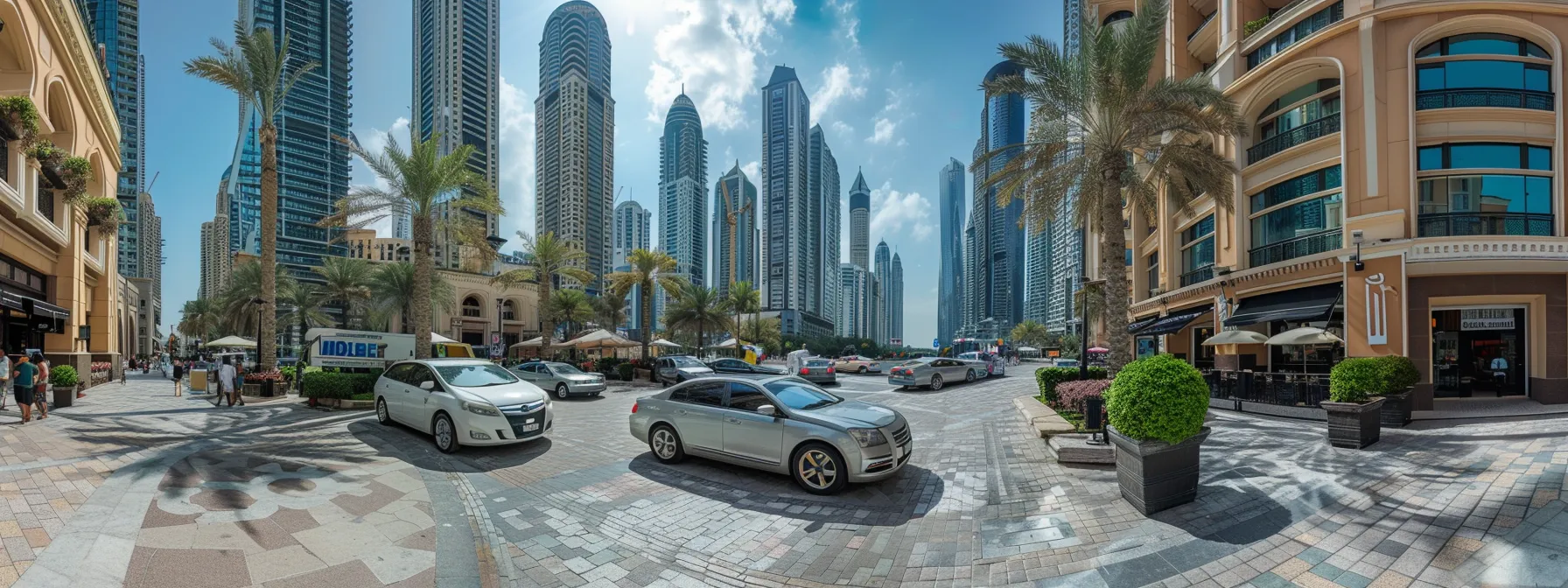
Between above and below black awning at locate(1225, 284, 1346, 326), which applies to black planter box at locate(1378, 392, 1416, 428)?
below

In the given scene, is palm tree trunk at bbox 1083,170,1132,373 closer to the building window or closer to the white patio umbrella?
the white patio umbrella

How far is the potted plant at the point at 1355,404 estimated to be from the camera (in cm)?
788

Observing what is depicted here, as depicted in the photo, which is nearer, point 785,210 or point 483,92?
point 483,92

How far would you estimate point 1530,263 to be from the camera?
537 inches

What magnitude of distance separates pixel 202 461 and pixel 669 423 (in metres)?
6.00

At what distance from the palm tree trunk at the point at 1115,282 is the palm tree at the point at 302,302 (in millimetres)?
53645

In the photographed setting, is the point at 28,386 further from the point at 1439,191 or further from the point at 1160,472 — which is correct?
the point at 1439,191

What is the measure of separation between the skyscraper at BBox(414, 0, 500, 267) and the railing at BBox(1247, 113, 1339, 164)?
107m

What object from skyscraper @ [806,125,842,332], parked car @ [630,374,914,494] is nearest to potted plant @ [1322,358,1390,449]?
parked car @ [630,374,914,494]

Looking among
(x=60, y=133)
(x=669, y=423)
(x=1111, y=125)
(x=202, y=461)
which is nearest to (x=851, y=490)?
(x=669, y=423)

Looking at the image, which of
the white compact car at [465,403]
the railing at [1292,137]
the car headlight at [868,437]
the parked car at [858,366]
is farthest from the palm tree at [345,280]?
the railing at [1292,137]

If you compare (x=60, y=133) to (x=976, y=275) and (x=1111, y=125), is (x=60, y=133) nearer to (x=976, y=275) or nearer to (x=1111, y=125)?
(x=1111, y=125)

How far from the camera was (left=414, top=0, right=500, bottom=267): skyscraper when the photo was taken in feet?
334

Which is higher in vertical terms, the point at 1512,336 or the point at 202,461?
the point at 1512,336
